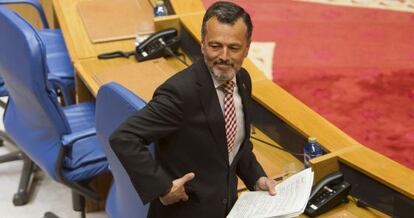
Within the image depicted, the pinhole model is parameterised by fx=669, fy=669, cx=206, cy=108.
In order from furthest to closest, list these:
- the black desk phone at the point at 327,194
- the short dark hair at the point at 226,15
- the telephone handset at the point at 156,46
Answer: the telephone handset at the point at 156,46
the black desk phone at the point at 327,194
the short dark hair at the point at 226,15

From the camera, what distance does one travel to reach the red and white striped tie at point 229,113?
130cm

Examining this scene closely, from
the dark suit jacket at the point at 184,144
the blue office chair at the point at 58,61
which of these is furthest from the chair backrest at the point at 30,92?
the dark suit jacket at the point at 184,144

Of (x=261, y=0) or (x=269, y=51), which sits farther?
(x=261, y=0)

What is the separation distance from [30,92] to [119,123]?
0.47m

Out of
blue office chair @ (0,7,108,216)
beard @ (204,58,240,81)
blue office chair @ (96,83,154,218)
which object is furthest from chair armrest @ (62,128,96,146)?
beard @ (204,58,240,81)

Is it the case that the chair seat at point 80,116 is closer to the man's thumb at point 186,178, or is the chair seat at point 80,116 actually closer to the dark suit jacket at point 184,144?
the dark suit jacket at point 184,144

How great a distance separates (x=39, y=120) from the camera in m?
1.90

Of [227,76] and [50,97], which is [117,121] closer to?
[227,76]

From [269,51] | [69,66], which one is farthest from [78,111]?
[269,51]

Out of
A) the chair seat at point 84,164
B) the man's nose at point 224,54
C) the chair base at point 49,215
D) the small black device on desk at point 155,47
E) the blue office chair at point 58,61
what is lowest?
the chair base at point 49,215

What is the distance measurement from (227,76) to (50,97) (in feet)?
2.36

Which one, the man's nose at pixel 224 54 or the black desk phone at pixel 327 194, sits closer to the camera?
the man's nose at pixel 224 54

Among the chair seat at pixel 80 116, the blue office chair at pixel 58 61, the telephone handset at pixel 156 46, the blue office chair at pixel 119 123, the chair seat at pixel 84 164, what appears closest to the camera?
the blue office chair at pixel 119 123

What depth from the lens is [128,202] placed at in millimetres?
1562
